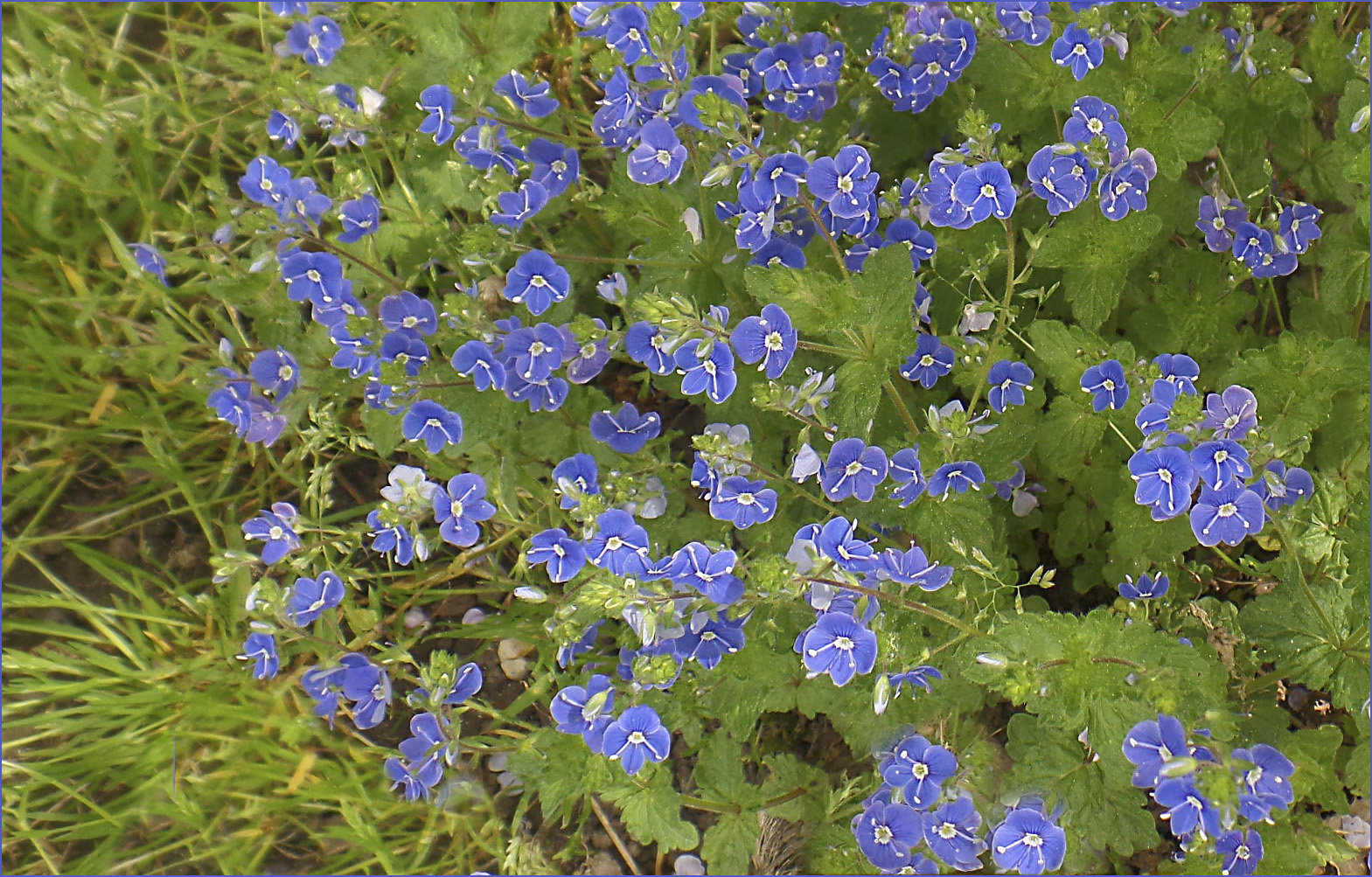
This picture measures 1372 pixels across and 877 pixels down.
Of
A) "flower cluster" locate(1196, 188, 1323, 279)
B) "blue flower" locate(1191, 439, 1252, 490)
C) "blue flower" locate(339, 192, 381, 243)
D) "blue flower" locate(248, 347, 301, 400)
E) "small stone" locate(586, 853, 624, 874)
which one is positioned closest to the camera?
"blue flower" locate(1191, 439, 1252, 490)

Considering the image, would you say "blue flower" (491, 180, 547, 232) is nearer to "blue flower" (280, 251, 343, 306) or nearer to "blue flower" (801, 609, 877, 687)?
"blue flower" (280, 251, 343, 306)

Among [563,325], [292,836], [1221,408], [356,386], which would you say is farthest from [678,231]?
[292,836]

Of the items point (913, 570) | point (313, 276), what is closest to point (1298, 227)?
point (913, 570)

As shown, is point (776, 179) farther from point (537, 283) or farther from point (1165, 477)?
point (1165, 477)

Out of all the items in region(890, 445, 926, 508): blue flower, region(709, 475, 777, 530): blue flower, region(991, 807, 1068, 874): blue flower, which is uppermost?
region(890, 445, 926, 508): blue flower

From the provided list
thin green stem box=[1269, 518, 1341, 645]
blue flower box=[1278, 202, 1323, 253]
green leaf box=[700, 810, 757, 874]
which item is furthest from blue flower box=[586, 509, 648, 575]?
blue flower box=[1278, 202, 1323, 253]

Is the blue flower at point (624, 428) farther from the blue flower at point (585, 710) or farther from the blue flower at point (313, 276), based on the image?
the blue flower at point (313, 276)

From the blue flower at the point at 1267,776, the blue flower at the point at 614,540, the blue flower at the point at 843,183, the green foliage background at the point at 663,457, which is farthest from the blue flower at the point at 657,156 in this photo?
the blue flower at the point at 1267,776
